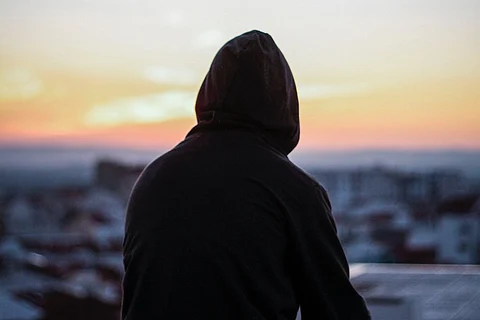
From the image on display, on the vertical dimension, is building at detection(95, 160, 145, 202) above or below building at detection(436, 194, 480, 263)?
above

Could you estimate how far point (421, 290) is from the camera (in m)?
2.63

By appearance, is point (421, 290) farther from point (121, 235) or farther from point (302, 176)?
point (302, 176)

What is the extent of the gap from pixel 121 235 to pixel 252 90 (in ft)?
6.09

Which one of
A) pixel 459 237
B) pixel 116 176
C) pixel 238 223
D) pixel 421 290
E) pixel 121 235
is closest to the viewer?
pixel 238 223

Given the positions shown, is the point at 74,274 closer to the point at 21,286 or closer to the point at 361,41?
the point at 21,286

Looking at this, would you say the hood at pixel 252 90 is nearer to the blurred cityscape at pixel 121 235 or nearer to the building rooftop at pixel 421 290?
the building rooftop at pixel 421 290

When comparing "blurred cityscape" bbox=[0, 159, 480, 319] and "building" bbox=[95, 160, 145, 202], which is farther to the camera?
"building" bbox=[95, 160, 145, 202]

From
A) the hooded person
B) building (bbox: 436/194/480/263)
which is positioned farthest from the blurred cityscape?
the hooded person

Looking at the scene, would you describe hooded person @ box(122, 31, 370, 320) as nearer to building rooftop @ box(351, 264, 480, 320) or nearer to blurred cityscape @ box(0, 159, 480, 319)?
building rooftop @ box(351, 264, 480, 320)

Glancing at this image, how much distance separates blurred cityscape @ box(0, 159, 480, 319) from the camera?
2969 mm

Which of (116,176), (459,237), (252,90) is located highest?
(252,90)

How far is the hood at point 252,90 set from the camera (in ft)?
3.79

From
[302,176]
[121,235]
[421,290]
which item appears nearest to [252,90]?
[302,176]

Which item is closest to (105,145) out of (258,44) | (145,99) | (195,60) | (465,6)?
(145,99)
